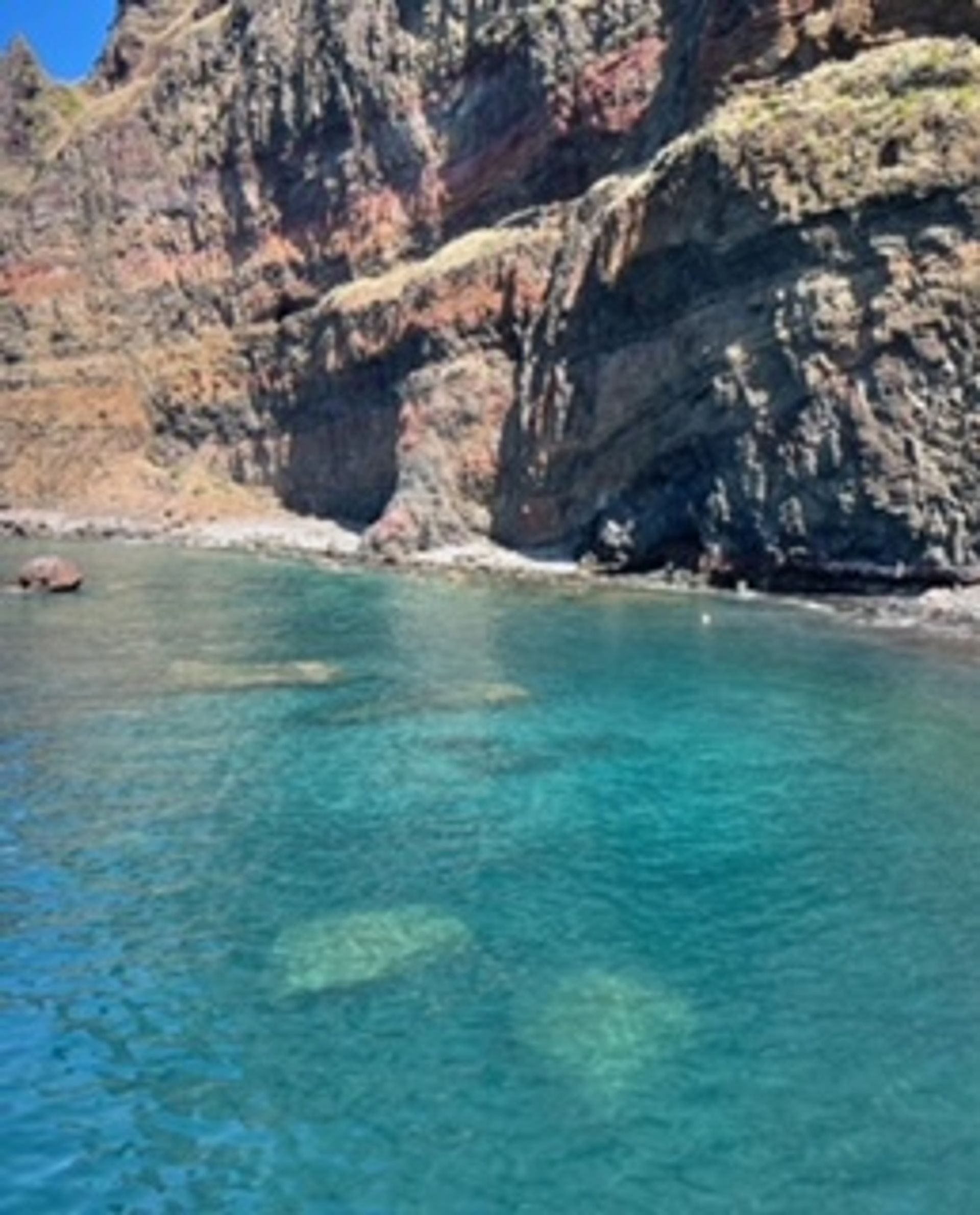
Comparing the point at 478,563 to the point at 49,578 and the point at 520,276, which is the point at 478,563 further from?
the point at 49,578

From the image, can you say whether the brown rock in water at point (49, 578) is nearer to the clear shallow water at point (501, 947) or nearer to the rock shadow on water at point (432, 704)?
the clear shallow water at point (501, 947)

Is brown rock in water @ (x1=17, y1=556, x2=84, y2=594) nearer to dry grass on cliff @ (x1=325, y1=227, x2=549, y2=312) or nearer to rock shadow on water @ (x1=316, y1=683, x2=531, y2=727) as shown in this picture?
rock shadow on water @ (x1=316, y1=683, x2=531, y2=727)

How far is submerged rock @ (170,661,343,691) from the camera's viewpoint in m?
43.9

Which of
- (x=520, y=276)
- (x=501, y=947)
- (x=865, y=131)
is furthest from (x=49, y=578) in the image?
(x=501, y=947)

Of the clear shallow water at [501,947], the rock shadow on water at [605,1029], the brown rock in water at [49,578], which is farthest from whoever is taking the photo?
the brown rock in water at [49,578]

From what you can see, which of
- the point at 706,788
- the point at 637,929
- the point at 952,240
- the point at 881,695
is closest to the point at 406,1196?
the point at 637,929

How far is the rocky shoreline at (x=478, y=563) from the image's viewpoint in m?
56.9

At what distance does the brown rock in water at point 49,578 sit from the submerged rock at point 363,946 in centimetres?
5370

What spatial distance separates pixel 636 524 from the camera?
2968 inches

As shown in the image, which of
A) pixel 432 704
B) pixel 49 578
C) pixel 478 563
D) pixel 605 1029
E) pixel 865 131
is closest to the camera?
pixel 605 1029

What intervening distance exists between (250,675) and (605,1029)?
95.7ft

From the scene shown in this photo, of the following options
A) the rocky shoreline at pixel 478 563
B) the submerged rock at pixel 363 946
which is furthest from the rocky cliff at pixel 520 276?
the submerged rock at pixel 363 946

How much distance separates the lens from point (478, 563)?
83.6 metres

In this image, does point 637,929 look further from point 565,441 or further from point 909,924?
point 565,441
